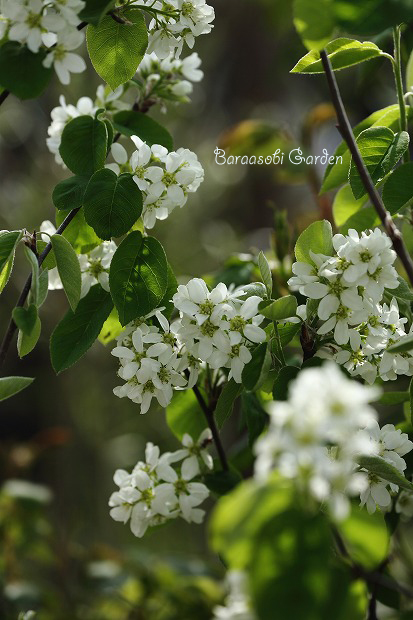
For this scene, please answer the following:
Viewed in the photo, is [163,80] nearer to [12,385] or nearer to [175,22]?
[175,22]

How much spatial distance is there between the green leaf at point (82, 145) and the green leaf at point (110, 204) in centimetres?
5

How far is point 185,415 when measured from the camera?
0.83 m

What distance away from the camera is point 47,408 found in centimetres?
282

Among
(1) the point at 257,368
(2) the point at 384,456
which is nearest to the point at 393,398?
(2) the point at 384,456

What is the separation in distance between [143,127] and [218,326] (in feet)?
1.03

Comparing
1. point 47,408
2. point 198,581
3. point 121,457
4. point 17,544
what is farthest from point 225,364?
point 47,408

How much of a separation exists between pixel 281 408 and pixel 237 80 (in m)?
3.01

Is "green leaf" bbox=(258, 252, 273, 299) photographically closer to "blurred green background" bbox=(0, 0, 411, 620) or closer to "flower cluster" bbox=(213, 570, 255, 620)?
"flower cluster" bbox=(213, 570, 255, 620)

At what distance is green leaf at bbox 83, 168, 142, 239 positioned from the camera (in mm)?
686

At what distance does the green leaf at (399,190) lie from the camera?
0.73 metres

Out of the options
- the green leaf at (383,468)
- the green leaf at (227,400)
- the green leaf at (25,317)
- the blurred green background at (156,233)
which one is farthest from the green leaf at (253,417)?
the blurred green background at (156,233)

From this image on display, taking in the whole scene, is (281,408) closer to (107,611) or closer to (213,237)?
(107,611)

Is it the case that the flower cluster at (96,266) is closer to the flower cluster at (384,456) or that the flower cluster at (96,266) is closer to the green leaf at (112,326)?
the green leaf at (112,326)

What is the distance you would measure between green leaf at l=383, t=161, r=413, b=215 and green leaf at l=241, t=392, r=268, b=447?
251 mm
